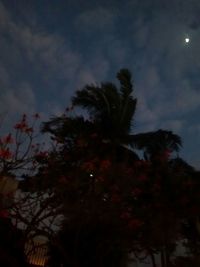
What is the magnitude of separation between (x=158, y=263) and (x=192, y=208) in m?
4.36

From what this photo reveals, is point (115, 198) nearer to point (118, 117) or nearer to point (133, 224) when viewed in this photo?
point (133, 224)

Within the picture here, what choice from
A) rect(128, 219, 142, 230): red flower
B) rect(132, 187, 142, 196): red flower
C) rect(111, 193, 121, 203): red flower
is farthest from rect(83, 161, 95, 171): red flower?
rect(132, 187, 142, 196): red flower

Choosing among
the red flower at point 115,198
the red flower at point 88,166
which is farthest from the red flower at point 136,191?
the red flower at point 88,166

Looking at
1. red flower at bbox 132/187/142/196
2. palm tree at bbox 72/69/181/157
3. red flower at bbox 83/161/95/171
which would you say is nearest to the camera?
red flower at bbox 83/161/95/171

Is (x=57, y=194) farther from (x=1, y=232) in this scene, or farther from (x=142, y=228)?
(x=142, y=228)

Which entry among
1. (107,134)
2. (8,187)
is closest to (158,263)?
(107,134)

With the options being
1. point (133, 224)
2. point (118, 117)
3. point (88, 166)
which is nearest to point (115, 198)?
point (133, 224)

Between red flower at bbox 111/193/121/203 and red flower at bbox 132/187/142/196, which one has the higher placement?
red flower at bbox 132/187/142/196

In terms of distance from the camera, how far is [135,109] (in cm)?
1633

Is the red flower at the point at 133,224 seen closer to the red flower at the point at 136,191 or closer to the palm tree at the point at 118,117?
the red flower at the point at 136,191

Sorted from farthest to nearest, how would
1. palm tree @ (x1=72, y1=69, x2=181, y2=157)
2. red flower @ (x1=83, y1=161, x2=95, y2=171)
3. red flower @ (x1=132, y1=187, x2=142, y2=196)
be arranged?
palm tree @ (x1=72, y1=69, x2=181, y2=157), red flower @ (x1=132, y1=187, x2=142, y2=196), red flower @ (x1=83, y1=161, x2=95, y2=171)

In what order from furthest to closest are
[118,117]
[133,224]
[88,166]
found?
[118,117] < [133,224] < [88,166]

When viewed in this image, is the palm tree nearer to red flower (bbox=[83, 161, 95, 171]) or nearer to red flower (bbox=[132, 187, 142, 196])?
red flower (bbox=[132, 187, 142, 196])

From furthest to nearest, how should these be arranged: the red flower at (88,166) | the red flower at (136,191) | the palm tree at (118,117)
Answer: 1. the palm tree at (118,117)
2. the red flower at (136,191)
3. the red flower at (88,166)
